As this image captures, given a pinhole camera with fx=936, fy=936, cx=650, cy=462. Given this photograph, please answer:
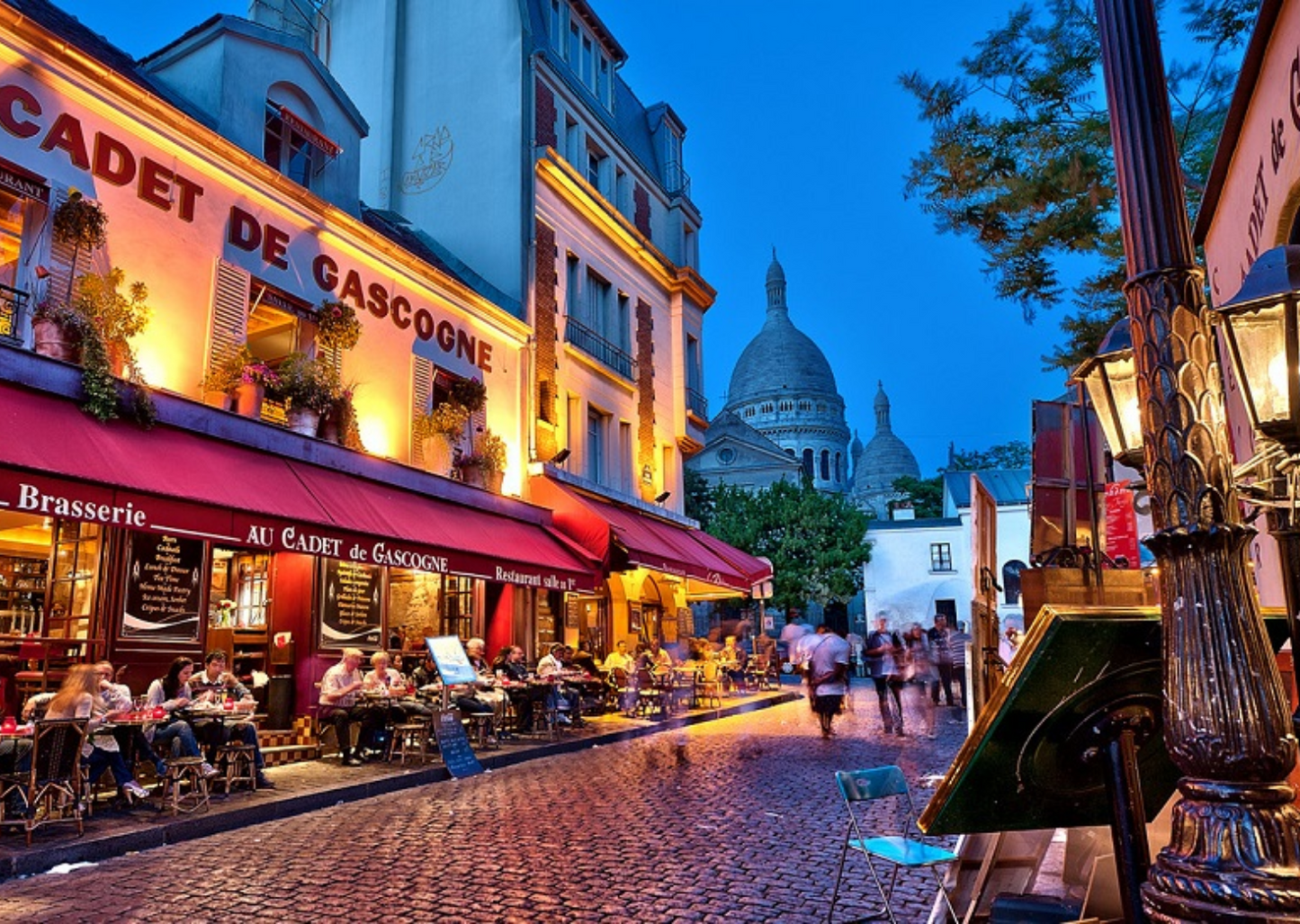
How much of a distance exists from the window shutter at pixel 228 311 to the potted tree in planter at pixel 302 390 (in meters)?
0.64

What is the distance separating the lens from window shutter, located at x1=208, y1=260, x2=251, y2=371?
11.1 m

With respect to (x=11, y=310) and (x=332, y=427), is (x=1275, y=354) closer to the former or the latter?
(x=11, y=310)

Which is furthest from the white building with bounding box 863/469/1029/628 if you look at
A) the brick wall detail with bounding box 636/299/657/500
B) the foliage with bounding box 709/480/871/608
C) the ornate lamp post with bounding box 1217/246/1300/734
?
the ornate lamp post with bounding box 1217/246/1300/734

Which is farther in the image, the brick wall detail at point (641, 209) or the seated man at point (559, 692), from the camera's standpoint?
the brick wall detail at point (641, 209)

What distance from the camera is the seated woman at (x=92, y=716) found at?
7.26 metres

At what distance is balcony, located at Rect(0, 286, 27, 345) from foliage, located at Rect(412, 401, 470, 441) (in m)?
5.78

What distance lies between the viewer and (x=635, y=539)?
16891 mm

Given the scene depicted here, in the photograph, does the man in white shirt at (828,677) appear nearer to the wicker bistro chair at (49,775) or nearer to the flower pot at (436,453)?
the flower pot at (436,453)

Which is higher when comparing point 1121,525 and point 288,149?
point 288,149

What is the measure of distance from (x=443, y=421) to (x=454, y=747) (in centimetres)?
563

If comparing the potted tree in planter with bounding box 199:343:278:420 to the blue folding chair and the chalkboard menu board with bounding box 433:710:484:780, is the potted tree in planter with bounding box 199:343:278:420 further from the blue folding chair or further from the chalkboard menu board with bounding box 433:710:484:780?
the blue folding chair

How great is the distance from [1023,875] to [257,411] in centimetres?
973

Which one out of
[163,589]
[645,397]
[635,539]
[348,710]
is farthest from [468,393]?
[645,397]

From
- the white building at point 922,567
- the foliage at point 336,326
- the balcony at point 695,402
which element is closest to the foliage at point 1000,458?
the white building at point 922,567
